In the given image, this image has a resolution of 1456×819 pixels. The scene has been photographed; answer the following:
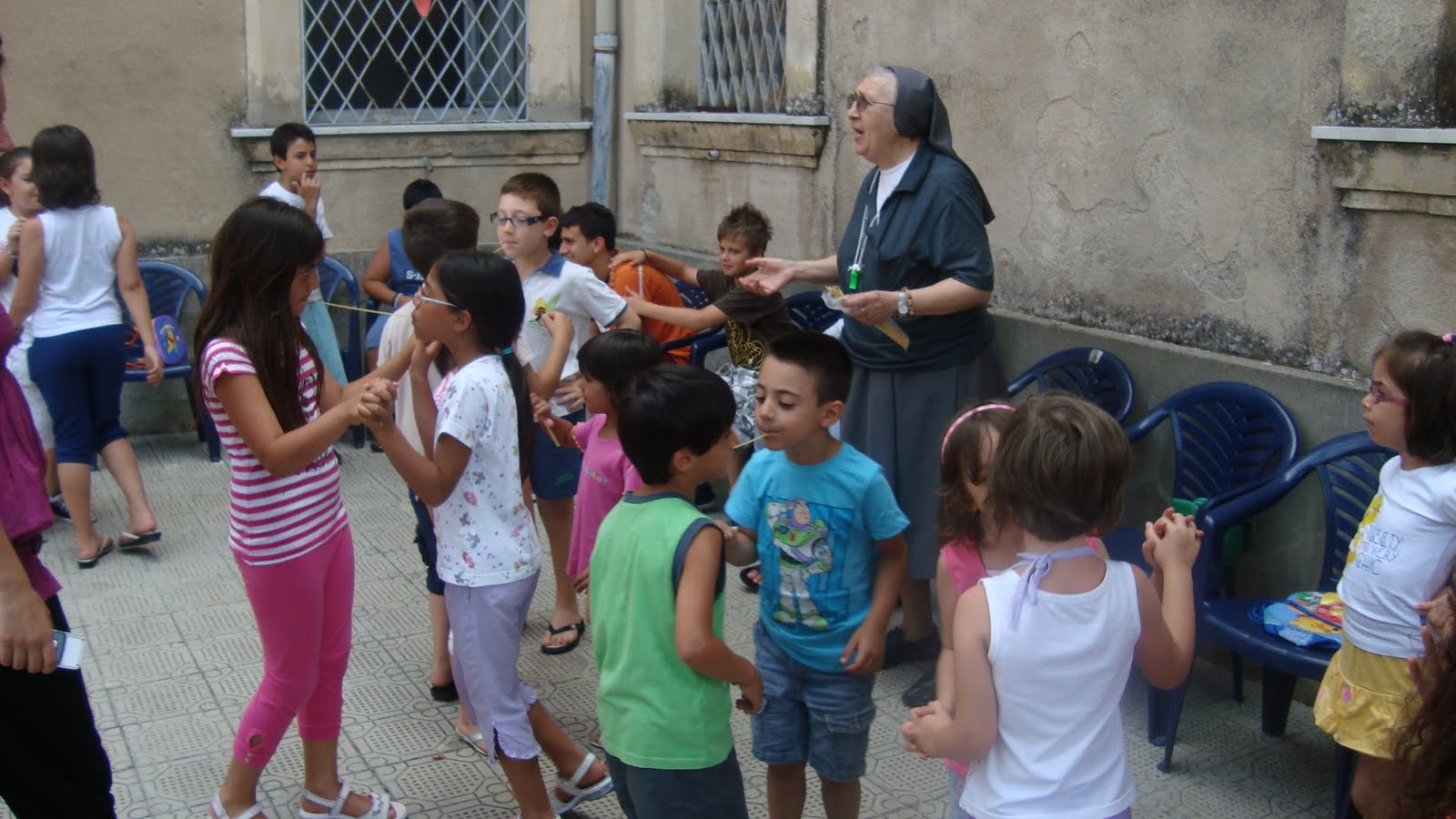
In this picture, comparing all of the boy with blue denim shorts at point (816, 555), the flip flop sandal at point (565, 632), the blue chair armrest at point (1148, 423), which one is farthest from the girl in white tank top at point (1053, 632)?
the flip flop sandal at point (565, 632)

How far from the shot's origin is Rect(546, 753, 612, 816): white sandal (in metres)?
3.48

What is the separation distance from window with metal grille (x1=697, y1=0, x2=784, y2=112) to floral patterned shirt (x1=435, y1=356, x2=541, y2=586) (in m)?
3.77

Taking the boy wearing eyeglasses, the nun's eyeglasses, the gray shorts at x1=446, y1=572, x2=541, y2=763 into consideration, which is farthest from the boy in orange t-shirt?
the gray shorts at x1=446, y1=572, x2=541, y2=763

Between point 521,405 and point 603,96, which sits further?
point 603,96

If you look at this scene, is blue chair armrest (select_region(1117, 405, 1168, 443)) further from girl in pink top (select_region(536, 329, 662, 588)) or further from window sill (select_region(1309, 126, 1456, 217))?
girl in pink top (select_region(536, 329, 662, 588))

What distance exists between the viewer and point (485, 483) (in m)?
3.16

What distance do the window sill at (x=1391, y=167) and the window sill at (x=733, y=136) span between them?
2.57m

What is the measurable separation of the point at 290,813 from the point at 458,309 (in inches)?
56.5

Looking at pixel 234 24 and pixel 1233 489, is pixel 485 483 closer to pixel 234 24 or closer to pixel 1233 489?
pixel 1233 489

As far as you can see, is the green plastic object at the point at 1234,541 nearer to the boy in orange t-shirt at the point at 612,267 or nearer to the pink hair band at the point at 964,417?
the pink hair band at the point at 964,417

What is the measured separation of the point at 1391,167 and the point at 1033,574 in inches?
90.9

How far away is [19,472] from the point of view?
243 cm

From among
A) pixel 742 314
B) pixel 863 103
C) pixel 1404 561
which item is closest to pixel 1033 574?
pixel 1404 561

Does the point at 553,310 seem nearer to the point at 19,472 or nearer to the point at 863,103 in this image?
the point at 863,103
